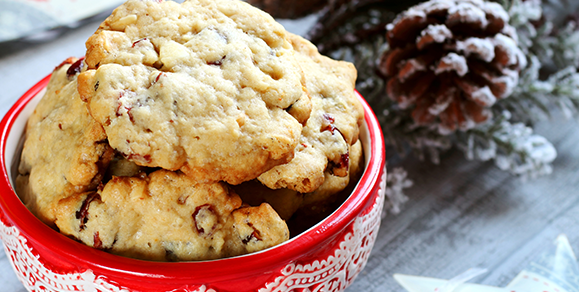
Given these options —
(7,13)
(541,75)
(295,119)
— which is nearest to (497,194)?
(541,75)

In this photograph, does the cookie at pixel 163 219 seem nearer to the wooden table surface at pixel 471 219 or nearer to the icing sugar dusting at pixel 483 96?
the wooden table surface at pixel 471 219

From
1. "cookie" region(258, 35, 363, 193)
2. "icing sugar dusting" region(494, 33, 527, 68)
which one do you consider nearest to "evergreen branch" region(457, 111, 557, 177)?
"icing sugar dusting" region(494, 33, 527, 68)

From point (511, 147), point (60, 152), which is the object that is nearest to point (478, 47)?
point (511, 147)

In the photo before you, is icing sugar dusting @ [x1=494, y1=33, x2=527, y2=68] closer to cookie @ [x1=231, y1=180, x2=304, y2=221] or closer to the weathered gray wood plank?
the weathered gray wood plank

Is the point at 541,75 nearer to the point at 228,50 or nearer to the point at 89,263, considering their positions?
the point at 228,50

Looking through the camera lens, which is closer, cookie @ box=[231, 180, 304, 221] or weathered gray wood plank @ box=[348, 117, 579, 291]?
cookie @ box=[231, 180, 304, 221]

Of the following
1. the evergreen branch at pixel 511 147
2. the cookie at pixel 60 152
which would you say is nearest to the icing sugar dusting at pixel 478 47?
the evergreen branch at pixel 511 147

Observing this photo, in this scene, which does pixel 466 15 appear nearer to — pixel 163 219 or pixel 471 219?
pixel 471 219
